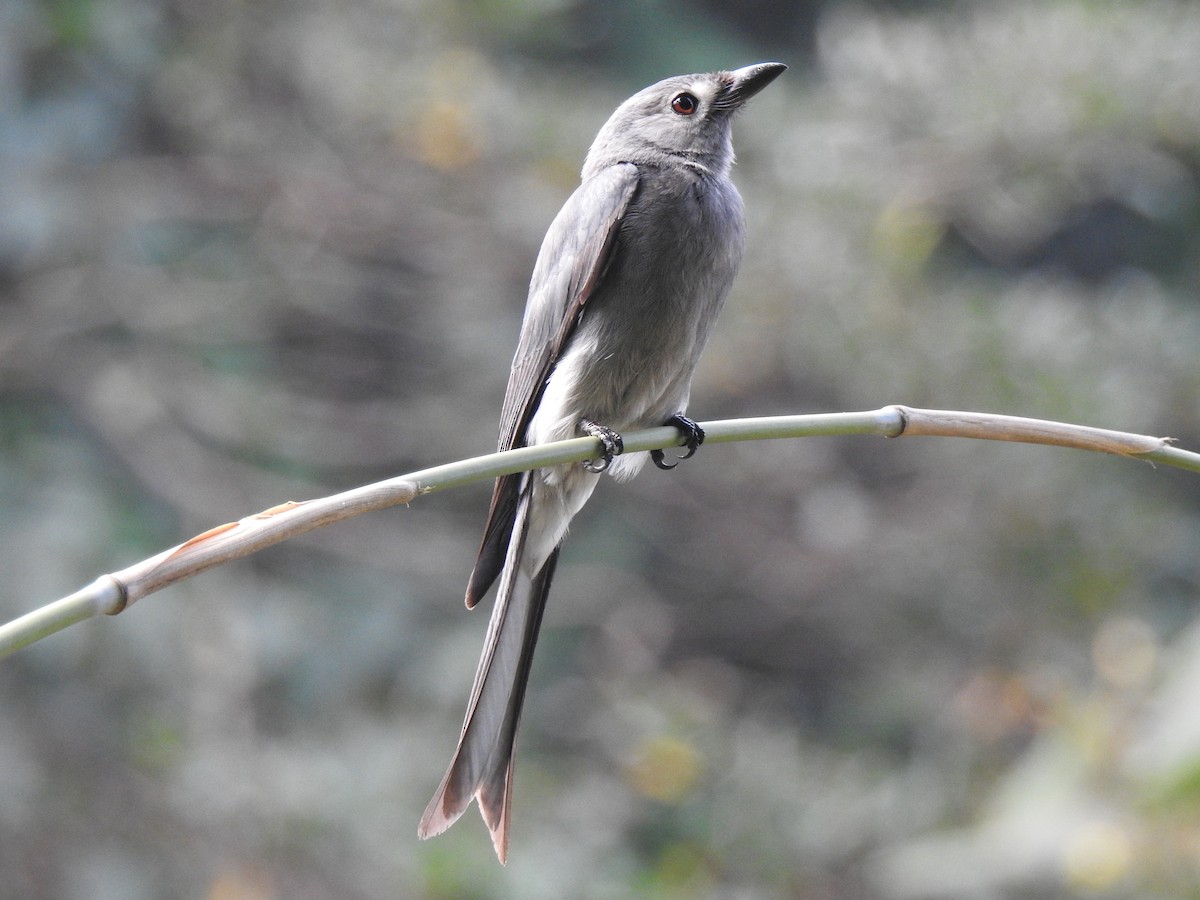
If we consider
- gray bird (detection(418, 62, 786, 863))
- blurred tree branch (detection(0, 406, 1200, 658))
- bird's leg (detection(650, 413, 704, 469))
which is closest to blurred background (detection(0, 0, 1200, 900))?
bird's leg (detection(650, 413, 704, 469))

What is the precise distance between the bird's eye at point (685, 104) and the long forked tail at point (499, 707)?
0.74 metres

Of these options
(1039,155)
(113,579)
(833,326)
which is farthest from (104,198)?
(113,579)

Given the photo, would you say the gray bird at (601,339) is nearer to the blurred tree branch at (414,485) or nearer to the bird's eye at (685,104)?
the bird's eye at (685,104)

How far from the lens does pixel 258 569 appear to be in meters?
5.29

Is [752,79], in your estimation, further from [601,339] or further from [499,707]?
[499,707]

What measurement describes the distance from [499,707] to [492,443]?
314cm

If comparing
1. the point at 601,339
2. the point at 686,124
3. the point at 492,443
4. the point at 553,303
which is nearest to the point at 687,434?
the point at 601,339

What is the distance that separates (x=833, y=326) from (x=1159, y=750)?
173 centimetres

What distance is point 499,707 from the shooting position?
175 centimetres

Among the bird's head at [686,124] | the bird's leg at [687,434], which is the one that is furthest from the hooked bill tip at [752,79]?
the bird's leg at [687,434]

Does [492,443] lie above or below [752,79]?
above

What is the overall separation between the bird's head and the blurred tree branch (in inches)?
41.0

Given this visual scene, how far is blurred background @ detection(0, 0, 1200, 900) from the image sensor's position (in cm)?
386

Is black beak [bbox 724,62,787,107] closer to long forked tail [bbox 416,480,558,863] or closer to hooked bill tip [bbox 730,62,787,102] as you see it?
hooked bill tip [bbox 730,62,787,102]
